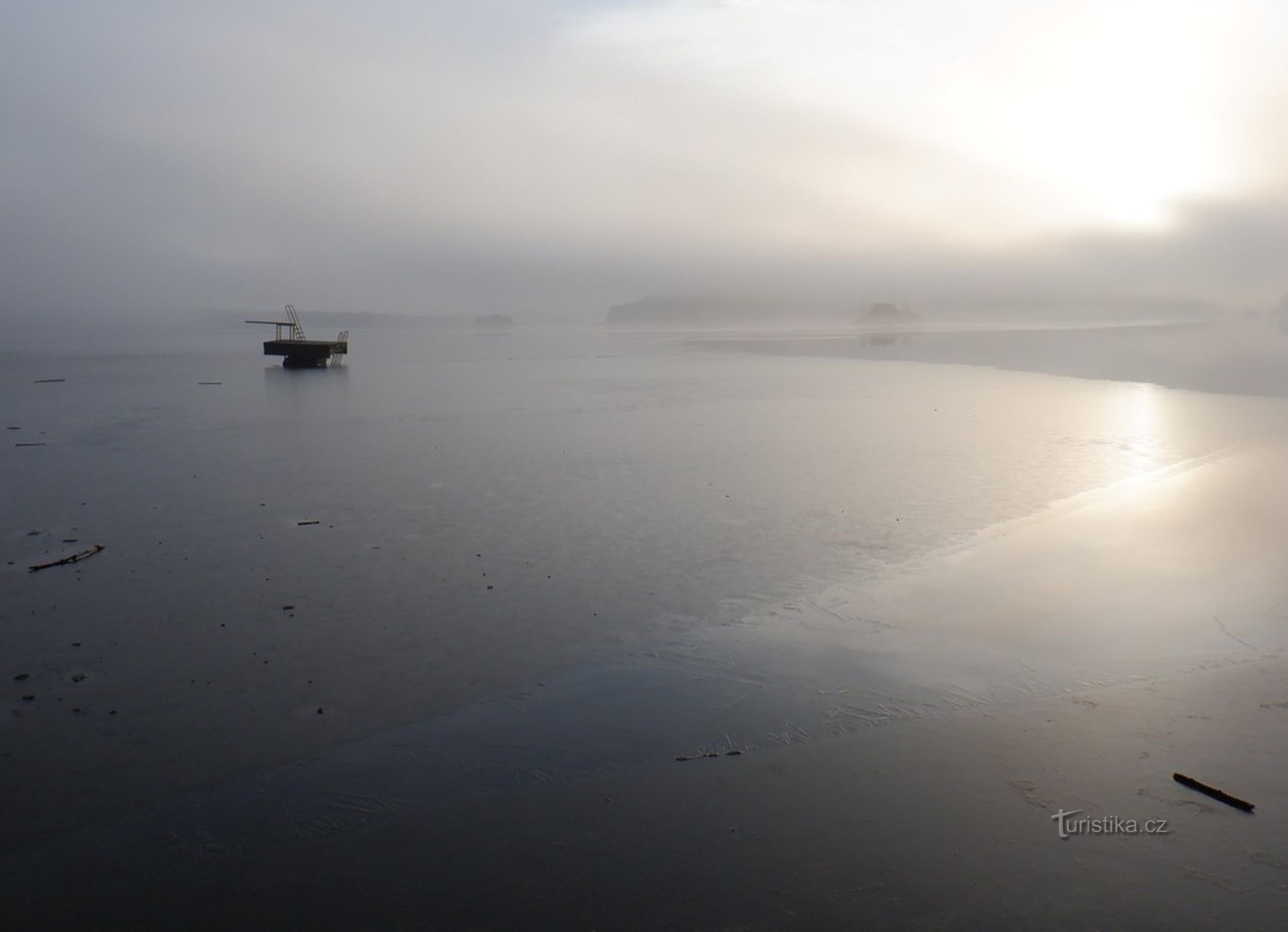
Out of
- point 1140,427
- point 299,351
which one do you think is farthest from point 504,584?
point 299,351

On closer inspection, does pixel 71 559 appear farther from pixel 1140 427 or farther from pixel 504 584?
pixel 1140 427

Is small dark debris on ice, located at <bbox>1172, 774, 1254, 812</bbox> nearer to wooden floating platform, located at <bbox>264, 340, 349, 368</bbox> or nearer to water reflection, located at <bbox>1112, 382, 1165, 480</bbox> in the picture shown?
water reflection, located at <bbox>1112, 382, 1165, 480</bbox>

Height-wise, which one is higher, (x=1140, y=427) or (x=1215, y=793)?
(x=1140, y=427)

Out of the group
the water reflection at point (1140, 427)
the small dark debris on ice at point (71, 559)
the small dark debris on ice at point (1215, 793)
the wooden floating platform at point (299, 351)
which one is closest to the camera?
the small dark debris on ice at point (1215, 793)

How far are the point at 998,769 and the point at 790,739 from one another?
3.66ft

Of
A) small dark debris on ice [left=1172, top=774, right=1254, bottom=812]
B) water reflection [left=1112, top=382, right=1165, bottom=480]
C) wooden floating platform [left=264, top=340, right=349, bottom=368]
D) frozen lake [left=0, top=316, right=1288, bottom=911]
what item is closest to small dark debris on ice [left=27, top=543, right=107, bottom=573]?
frozen lake [left=0, top=316, right=1288, bottom=911]

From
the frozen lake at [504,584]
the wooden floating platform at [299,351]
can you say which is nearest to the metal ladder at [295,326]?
the wooden floating platform at [299,351]

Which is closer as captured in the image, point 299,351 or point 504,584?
point 504,584

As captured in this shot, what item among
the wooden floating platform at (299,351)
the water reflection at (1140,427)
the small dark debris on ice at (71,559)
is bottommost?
the small dark debris on ice at (71,559)

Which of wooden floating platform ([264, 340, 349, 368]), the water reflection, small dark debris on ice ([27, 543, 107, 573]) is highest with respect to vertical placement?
wooden floating platform ([264, 340, 349, 368])

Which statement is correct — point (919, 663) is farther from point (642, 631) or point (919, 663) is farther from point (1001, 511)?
point (1001, 511)

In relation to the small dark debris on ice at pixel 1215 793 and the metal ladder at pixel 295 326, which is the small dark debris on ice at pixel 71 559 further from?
the metal ladder at pixel 295 326

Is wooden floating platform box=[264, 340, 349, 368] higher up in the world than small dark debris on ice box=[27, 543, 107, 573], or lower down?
higher up

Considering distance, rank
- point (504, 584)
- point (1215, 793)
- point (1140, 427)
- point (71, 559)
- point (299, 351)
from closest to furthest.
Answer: point (1215, 793), point (504, 584), point (71, 559), point (1140, 427), point (299, 351)
